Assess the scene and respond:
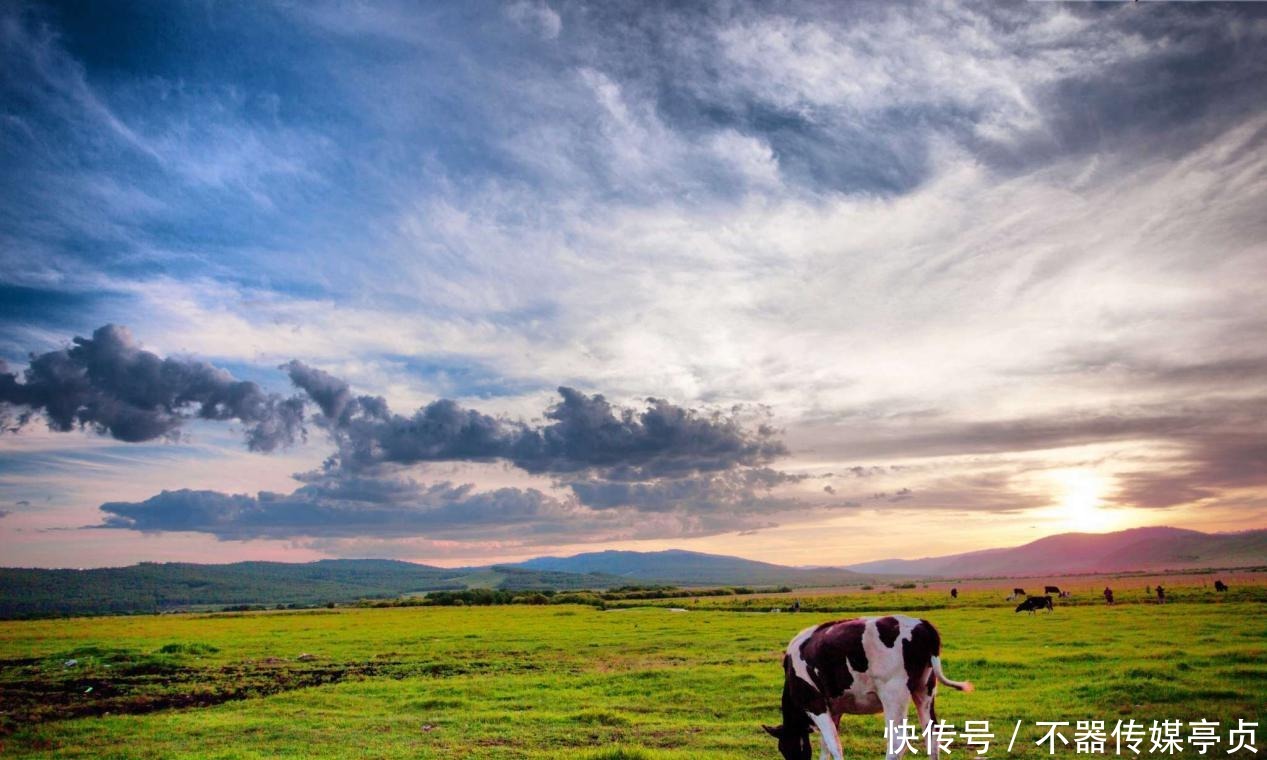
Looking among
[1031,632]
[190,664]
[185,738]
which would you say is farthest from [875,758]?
[190,664]

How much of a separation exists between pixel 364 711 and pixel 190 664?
74.1 feet

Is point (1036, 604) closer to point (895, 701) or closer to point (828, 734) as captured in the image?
point (895, 701)

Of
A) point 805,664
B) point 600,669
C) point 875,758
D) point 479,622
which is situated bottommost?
point 479,622

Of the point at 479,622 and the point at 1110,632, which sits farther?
the point at 479,622

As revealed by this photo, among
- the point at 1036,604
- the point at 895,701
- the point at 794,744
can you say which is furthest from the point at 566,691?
the point at 1036,604

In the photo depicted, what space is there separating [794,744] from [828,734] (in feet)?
3.50

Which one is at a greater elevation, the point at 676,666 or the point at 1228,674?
the point at 1228,674

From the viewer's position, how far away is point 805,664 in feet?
43.5

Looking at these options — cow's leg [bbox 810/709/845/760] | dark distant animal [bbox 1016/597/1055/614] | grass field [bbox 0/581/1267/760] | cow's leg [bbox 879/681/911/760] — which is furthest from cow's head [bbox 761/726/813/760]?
dark distant animal [bbox 1016/597/1055/614]

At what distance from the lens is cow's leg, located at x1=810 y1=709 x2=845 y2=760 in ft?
39.7

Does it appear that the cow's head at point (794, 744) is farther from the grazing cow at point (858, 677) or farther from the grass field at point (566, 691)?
the grass field at point (566, 691)

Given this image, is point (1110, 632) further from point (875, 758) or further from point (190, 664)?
point (190, 664)

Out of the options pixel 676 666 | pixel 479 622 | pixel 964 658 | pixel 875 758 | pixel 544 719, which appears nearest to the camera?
pixel 875 758

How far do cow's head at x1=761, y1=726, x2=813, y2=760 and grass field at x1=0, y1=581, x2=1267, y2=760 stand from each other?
2.33 m
